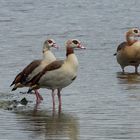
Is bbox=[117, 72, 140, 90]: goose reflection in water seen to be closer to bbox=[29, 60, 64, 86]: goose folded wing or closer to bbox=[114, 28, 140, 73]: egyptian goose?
bbox=[114, 28, 140, 73]: egyptian goose

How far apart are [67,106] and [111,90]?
2.18 metres

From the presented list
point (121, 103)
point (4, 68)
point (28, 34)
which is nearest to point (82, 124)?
point (121, 103)

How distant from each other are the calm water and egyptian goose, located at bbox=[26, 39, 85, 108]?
0.38 metres

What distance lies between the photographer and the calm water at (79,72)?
1330cm

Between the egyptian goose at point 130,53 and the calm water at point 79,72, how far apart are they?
0.32 meters

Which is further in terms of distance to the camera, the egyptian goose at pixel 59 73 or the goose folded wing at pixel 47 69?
the goose folded wing at pixel 47 69

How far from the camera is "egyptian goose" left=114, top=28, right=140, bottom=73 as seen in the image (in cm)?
2136

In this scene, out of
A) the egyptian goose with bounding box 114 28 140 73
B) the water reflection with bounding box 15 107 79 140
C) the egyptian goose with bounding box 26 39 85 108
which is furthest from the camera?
the egyptian goose with bounding box 114 28 140 73

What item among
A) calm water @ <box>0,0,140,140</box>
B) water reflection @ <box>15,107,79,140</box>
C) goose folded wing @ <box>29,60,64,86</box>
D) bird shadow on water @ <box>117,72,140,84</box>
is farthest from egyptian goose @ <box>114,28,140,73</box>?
water reflection @ <box>15,107,79,140</box>

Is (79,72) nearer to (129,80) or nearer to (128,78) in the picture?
(128,78)

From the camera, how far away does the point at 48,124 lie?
13859mm

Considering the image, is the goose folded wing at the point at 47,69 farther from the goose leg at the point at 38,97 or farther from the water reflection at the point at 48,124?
the water reflection at the point at 48,124

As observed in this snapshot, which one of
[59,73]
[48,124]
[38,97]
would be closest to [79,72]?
[38,97]

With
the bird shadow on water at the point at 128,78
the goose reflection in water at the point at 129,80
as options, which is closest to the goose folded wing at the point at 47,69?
the goose reflection in water at the point at 129,80
